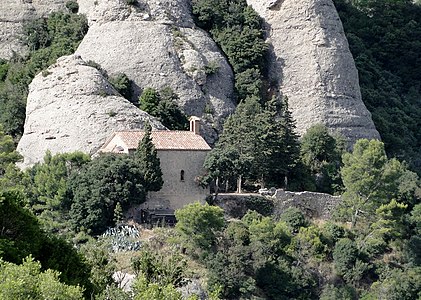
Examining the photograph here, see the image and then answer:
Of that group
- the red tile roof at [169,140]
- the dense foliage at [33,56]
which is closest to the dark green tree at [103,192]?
the red tile roof at [169,140]

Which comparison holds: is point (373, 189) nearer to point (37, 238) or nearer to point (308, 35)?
point (308, 35)

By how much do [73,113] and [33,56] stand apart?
9.94 metres

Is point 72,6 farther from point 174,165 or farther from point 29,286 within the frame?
point 29,286

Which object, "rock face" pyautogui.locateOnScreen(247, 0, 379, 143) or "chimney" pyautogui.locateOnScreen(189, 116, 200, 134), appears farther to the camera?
"rock face" pyautogui.locateOnScreen(247, 0, 379, 143)

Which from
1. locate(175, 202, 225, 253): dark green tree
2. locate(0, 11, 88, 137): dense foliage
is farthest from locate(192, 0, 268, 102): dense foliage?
locate(175, 202, 225, 253): dark green tree

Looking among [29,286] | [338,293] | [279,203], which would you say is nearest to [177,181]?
[279,203]

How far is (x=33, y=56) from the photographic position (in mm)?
71000

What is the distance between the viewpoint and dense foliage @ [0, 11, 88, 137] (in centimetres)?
6681

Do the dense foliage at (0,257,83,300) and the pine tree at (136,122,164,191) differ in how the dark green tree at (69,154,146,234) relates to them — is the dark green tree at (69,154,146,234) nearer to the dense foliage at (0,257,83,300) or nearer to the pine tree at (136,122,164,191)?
the pine tree at (136,122,164,191)

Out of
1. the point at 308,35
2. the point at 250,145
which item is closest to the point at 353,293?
the point at 250,145

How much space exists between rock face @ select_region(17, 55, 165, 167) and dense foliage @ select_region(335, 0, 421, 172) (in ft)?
63.2

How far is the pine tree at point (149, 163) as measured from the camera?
189 ft

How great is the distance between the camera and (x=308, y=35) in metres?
69.9

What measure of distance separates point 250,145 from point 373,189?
651 centimetres
